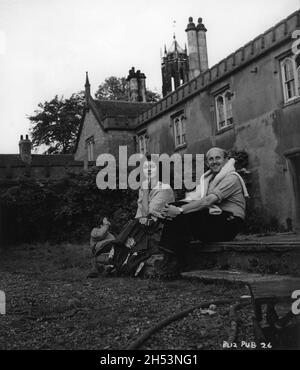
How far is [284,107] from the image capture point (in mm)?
14125

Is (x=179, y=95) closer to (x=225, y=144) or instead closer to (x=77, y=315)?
(x=225, y=144)

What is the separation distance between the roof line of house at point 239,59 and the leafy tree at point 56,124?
19877 millimetres

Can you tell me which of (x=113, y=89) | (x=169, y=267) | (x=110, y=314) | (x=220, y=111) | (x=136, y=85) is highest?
(x=113, y=89)

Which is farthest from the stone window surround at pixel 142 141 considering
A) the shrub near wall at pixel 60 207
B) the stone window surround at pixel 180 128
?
the shrub near wall at pixel 60 207

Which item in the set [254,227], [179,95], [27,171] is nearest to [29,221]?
[27,171]

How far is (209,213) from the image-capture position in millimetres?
5176

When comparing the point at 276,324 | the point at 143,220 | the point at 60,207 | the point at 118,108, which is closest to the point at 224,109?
the point at 60,207

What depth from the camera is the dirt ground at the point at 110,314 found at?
10.4 feet

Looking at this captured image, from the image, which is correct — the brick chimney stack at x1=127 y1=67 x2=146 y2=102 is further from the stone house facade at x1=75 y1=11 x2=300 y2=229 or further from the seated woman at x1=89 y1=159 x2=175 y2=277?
the seated woman at x1=89 y1=159 x2=175 y2=277

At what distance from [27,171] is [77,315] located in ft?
48.7

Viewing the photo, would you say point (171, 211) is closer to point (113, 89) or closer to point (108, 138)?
point (108, 138)

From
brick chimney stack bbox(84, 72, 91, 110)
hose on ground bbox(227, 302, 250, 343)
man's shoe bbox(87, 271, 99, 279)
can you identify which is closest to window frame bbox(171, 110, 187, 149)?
brick chimney stack bbox(84, 72, 91, 110)

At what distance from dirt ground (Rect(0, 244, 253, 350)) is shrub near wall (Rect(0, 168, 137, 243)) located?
31.6 feet

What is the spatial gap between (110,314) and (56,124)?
3859 cm
